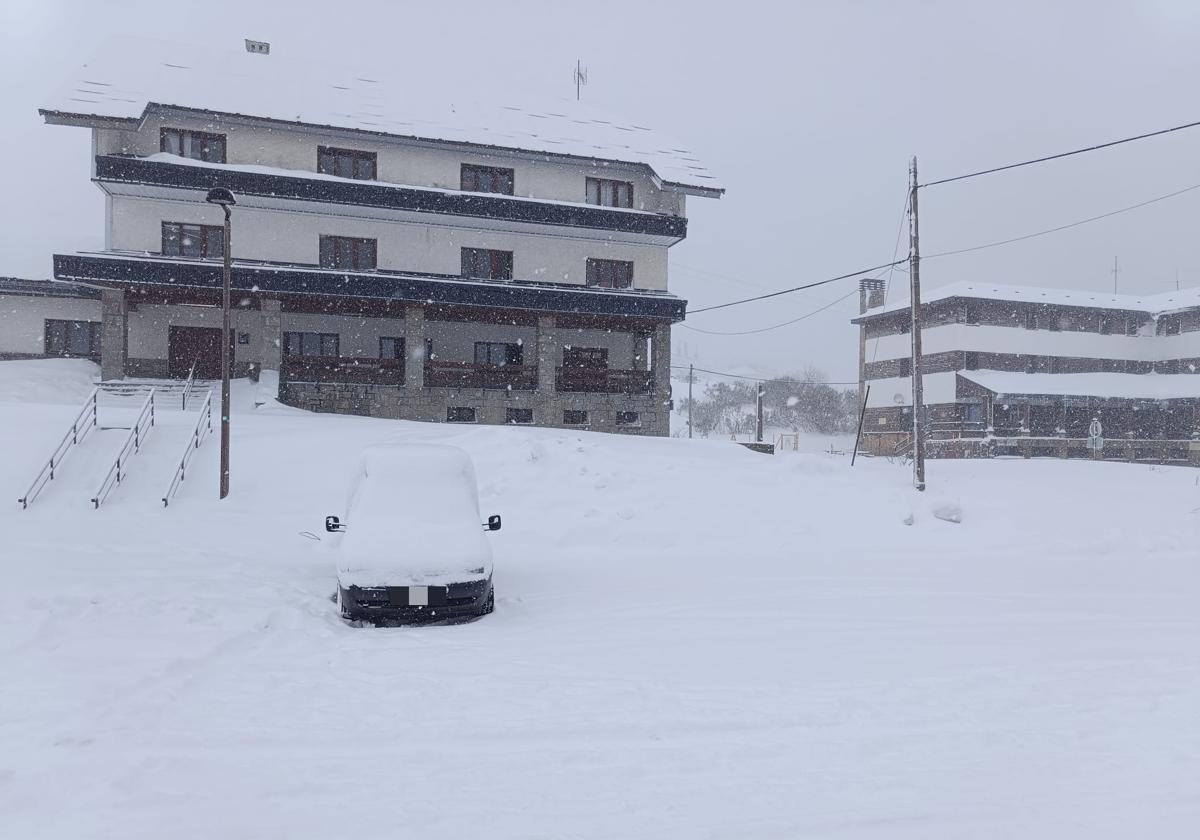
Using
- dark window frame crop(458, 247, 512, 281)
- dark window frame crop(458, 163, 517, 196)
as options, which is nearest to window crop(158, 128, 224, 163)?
dark window frame crop(458, 163, 517, 196)

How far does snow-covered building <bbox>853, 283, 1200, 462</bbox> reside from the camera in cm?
3950

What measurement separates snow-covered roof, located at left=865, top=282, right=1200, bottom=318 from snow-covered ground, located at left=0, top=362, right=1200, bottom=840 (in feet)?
99.9

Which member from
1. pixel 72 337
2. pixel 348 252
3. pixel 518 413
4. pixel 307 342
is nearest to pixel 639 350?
pixel 518 413

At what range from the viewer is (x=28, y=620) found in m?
7.36

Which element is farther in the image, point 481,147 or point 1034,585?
point 481,147

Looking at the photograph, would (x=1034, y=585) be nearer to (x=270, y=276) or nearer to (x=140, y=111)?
(x=270, y=276)

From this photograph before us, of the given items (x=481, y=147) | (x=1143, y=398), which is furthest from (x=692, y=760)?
(x=1143, y=398)

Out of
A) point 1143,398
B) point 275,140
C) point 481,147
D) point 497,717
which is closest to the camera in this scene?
point 497,717

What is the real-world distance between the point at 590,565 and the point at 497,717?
6.59 metres

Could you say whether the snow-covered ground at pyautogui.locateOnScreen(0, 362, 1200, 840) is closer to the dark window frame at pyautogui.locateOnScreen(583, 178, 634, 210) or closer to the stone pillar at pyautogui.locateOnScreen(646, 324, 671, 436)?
the stone pillar at pyautogui.locateOnScreen(646, 324, 671, 436)

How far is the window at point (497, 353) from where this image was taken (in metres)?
29.3

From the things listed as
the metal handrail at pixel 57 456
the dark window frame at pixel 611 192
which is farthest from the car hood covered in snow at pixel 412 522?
the dark window frame at pixel 611 192

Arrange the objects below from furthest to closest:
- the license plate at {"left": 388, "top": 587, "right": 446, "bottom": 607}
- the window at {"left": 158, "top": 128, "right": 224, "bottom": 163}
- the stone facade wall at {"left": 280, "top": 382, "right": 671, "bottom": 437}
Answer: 1. the stone facade wall at {"left": 280, "top": 382, "right": 671, "bottom": 437}
2. the window at {"left": 158, "top": 128, "right": 224, "bottom": 163}
3. the license plate at {"left": 388, "top": 587, "right": 446, "bottom": 607}

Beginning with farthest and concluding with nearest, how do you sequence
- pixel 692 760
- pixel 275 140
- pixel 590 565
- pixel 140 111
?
pixel 275 140
pixel 140 111
pixel 590 565
pixel 692 760
